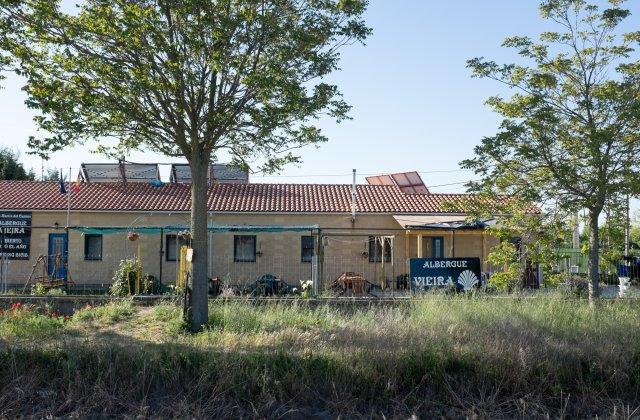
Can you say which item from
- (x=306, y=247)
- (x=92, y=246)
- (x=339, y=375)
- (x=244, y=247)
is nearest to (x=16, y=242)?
(x=92, y=246)

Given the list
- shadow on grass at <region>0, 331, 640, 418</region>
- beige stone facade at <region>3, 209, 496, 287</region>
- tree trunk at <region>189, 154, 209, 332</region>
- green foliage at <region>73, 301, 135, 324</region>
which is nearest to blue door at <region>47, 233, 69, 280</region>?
beige stone facade at <region>3, 209, 496, 287</region>

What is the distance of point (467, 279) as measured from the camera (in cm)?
1623

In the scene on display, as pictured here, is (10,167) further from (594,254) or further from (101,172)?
(594,254)

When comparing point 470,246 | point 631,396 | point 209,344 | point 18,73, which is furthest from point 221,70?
point 470,246

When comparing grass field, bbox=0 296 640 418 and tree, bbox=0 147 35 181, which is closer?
grass field, bbox=0 296 640 418

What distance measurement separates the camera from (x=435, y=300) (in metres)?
12.2

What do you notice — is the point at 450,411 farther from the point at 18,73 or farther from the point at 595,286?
the point at 18,73

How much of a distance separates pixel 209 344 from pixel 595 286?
715cm

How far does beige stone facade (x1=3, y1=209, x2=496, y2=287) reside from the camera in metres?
24.9

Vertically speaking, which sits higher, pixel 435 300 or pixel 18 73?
pixel 18 73

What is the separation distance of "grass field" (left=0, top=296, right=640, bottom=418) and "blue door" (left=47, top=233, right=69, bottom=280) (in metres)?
14.4

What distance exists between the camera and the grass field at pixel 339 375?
26.5 feet

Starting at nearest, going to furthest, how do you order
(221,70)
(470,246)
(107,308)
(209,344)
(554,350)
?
(554,350) → (209,344) → (221,70) → (107,308) → (470,246)

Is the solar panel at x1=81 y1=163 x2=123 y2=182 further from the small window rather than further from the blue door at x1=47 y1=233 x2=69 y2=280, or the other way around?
the small window
